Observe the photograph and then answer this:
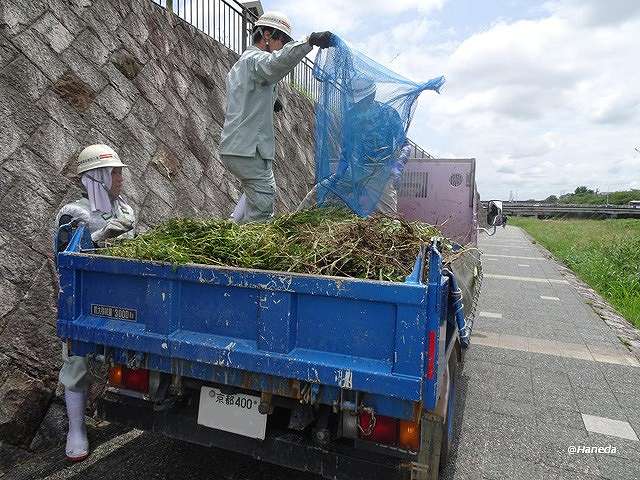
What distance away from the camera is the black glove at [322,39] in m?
3.45

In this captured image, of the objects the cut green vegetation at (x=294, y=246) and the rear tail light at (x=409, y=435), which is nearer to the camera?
the rear tail light at (x=409, y=435)

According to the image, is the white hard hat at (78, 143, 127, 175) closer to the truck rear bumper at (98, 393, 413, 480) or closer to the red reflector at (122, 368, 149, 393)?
the red reflector at (122, 368, 149, 393)

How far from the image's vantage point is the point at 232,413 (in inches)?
91.3

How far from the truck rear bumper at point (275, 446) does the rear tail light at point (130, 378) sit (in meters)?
0.07

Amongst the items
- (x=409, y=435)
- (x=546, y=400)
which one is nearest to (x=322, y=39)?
(x=409, y=435)

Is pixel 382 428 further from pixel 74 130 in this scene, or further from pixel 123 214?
pixel 74 130

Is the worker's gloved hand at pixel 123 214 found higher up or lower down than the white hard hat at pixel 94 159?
lower down

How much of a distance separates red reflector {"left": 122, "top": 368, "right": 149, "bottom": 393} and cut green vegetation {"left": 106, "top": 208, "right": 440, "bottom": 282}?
2.09 ft

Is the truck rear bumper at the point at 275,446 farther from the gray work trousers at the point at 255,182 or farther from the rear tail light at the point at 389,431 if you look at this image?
the gray work trousers at the point at 255,182

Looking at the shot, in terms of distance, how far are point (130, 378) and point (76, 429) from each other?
67 centimetres

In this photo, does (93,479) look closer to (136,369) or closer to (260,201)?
(136,369)

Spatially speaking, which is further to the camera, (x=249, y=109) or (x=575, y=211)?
(x=575, y=211)

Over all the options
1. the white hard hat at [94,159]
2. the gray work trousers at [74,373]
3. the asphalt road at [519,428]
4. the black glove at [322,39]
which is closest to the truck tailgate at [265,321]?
the gray work trousers at [74,373]

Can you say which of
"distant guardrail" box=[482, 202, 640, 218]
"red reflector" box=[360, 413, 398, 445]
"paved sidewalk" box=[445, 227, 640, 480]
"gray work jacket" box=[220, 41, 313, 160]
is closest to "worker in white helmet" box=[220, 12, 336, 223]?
"gray work jacket" box=[220, 41, 313, 160]
